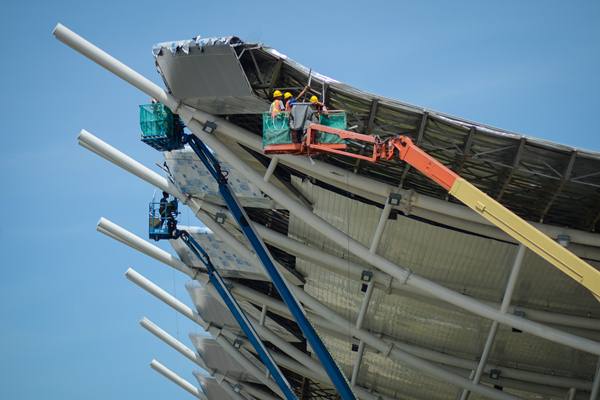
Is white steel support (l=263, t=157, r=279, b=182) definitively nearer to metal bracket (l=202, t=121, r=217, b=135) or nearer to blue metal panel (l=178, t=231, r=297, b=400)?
metal bracket (l=202, t=121, r=217, b=135)

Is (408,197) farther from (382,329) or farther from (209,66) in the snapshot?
(382,329)

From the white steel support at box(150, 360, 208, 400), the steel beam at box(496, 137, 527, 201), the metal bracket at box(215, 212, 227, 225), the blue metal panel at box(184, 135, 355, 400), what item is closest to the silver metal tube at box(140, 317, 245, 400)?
the white steel support at box(150, 360, 208, 400)

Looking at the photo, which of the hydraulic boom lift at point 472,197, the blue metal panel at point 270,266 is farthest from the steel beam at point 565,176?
the blue metal panel at point 270,266

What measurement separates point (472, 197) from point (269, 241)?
1521 cm

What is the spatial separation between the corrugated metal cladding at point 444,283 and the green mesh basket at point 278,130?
8862 mm

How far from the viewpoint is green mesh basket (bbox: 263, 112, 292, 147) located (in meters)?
27.4

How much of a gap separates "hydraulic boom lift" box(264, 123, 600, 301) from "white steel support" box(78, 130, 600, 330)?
1089 centimetres

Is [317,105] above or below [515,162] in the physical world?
below

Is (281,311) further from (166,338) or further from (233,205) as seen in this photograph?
(166,338)

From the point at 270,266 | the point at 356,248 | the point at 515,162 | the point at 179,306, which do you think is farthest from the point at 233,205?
the point at 179,306

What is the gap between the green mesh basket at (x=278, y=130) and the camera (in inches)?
1080

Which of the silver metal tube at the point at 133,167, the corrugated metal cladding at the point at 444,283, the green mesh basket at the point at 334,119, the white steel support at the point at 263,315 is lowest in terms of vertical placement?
the green mesh basket at the point at 334,119

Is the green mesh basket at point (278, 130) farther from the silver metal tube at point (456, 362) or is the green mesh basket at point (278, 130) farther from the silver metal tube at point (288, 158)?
the silver metal tube at point (456, 362)

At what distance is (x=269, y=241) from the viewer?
126 feet
